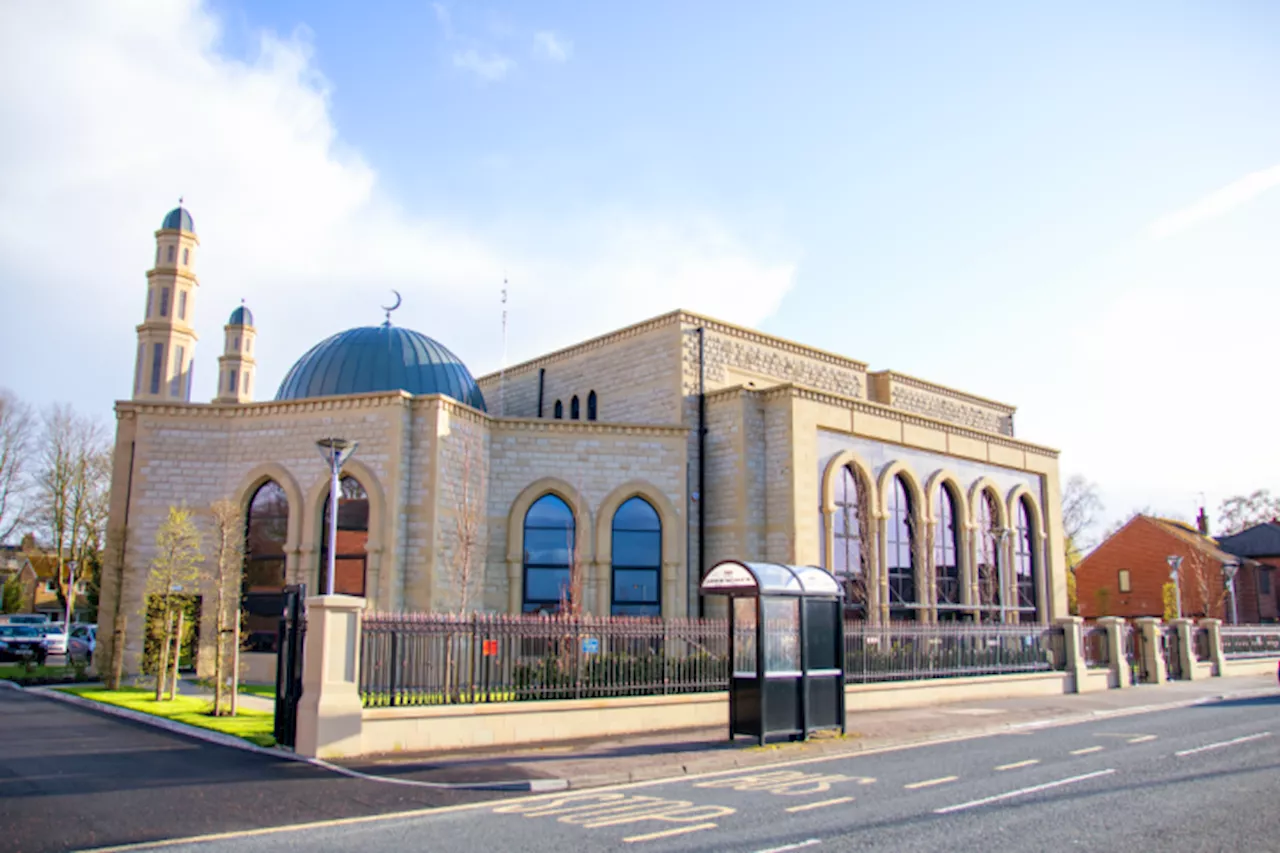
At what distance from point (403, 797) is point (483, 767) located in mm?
1856

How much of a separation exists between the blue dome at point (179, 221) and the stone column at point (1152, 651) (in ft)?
106

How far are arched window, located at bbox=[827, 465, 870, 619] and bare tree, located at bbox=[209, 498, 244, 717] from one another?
15.7 meters

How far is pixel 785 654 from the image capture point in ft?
49.1

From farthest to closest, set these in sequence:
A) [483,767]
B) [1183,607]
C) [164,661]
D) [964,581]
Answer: [1183,607] < [964,581] < [164,661] < [483,767]

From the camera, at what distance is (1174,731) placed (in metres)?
16.7

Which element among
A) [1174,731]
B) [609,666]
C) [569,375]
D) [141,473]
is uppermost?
[569,375]

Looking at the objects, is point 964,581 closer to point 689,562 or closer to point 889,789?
point 689,562

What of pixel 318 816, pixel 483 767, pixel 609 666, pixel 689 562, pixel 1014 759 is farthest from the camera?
pixel 689 562

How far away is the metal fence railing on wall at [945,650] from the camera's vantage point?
781 inches

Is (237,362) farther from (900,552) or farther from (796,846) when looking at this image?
(796,846)

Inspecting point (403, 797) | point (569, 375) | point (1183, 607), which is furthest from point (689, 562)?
point (1183, 607)

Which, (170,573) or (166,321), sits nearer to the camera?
(170,573)

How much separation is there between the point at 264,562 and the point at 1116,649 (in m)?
22.9

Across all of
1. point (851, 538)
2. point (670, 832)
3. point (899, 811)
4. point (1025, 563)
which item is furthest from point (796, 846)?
point (1025, 563)
